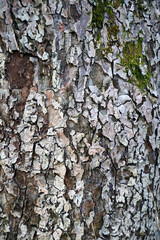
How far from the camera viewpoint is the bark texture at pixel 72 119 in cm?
126

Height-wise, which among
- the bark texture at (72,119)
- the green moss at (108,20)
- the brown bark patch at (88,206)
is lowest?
the brown bark patch at (88,206)

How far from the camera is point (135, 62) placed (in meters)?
1.43

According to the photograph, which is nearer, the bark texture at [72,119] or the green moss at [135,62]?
the bark texture at [72,119]

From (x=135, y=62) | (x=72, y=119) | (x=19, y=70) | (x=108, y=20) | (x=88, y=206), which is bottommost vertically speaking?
(x=88, y=206)

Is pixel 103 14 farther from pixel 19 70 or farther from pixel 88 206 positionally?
pixel 88 206

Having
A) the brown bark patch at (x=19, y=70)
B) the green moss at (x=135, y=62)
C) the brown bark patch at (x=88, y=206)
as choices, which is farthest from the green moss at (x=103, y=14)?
the brown bark patch at (x=88, y=206)

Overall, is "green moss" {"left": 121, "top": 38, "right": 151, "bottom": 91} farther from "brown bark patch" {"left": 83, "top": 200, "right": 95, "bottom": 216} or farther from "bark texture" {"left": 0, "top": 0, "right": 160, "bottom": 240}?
"brown bark patch" {"left": 83, "top": 200, "right": 95, "bottom": 216}

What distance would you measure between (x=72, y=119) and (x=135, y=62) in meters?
0.43

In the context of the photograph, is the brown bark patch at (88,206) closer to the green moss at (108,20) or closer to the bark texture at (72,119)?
the bark texture at (72,119)

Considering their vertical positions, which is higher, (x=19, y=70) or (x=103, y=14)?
(x=103, y=14)

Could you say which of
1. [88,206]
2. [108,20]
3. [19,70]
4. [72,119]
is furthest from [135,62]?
[88,206]

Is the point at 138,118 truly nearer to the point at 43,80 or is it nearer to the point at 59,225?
the point at 43,80

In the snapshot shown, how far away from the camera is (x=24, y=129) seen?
49.9 inches

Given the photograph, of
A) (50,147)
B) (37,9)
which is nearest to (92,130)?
(50,147)
